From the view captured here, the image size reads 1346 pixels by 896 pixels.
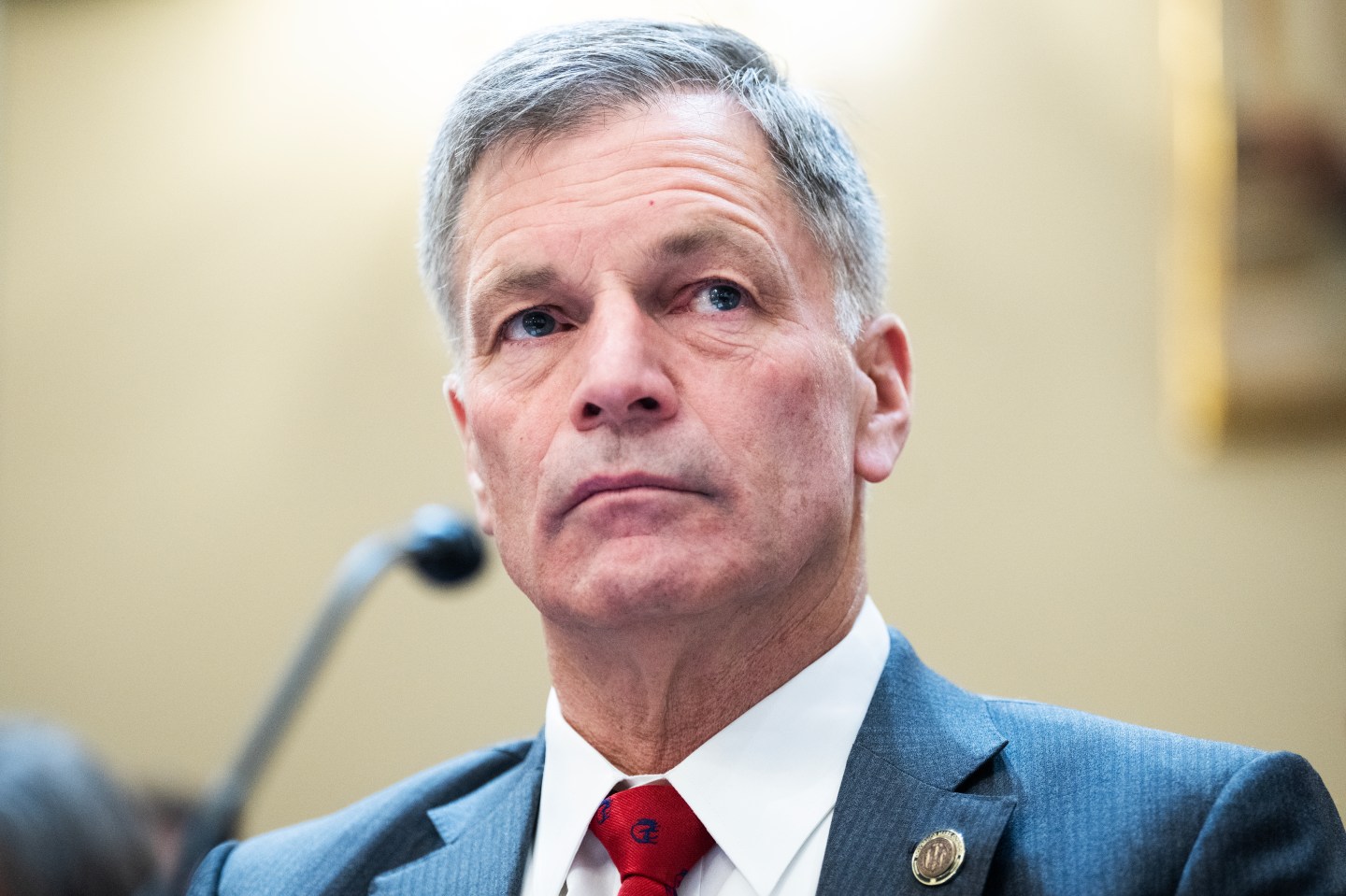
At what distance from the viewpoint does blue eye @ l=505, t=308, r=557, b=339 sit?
1676 millimetres

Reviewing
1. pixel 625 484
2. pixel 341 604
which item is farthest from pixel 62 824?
pixel 625 484

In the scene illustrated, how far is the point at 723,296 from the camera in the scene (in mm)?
1638

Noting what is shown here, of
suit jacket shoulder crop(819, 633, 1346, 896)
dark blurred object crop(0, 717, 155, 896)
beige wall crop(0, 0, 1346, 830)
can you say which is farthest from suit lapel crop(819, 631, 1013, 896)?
beige wall crop(0, 0, 1346, 830)

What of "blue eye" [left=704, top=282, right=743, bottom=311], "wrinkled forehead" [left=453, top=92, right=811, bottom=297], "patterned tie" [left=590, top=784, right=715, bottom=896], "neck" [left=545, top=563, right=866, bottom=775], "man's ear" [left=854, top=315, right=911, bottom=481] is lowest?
"patterned tie" [left=590, top=784, right=715, bottom=896]

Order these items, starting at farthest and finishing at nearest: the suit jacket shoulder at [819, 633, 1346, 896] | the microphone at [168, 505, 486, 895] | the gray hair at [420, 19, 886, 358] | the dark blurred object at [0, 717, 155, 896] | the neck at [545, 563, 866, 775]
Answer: the microphone at [168, 505, 486, 895]
the dark blurred object at [0, 717, 155, 896]
the gray hair at [420, 19, 886, 358]
the neck at [545, 563, 866, 775]
the suit jacket shoulder at [819, 633, 1346, 896]

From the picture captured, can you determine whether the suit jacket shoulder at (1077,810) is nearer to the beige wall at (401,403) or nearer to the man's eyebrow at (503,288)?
the man's eyebrow at (503,288)

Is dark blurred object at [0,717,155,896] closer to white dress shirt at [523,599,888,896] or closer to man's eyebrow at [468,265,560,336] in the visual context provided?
white dress shirt at [523,599,888,896]

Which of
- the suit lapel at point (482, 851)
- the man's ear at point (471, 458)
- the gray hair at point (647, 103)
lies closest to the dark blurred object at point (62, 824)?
the suit lapel at point (482, 851)

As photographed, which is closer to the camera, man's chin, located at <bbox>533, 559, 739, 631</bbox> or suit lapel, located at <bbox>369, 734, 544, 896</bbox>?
man's chin, located at <bbox>533, 559, 739, 631</bbox>

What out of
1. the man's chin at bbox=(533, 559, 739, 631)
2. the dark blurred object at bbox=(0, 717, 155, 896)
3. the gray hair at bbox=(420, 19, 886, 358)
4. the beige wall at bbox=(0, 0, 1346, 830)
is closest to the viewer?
the man's chin at bbox=(533, 559, 739, 631)

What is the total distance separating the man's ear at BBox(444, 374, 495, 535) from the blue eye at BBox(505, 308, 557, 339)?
0.47ft

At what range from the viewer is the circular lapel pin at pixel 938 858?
1.41 meters

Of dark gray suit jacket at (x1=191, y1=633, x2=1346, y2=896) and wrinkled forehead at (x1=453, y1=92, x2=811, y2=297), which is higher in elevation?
wrinkled forehead at (x1=453, y1=92, x2=811, y2=297)

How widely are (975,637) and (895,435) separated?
1561 mm
